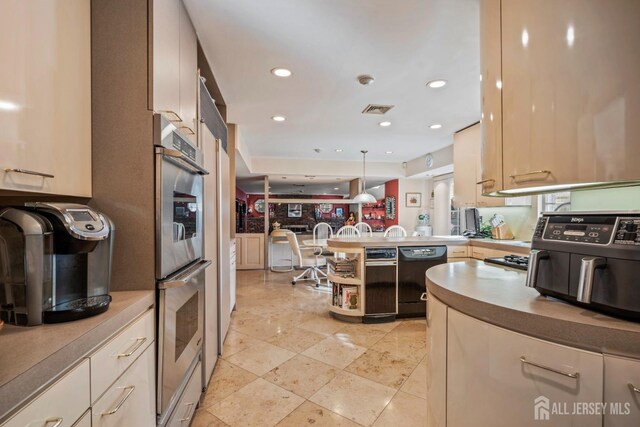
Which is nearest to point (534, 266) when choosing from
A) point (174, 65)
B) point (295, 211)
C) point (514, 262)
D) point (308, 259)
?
point (514, 262)

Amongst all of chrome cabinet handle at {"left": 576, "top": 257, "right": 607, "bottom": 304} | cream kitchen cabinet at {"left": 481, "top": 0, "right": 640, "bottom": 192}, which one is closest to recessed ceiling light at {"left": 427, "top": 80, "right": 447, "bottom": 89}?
cream kitchen cabinet at {"left": 481, "top": 0, "right": 640, "bottom": 192}

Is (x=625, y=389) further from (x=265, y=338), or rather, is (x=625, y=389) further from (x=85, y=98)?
(x=265, y=338)

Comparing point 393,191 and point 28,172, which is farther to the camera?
point 393,191

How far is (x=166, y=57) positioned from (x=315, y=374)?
218 cm

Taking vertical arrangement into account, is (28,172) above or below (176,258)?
above

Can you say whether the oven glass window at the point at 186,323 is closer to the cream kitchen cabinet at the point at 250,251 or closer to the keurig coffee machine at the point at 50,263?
the keurig coffee machine at the point at 50,263

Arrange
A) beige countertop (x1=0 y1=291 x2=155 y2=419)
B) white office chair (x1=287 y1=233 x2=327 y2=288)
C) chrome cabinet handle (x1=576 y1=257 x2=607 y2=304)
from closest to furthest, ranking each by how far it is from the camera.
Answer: beige countertop (x1=0 y1=291 x2=155 y2=419)
chrome cabinet handle (x1=576 y1=257 x2=607 y2=304)
white office chair (x1=287 y1=233 x2=327 y2=288)

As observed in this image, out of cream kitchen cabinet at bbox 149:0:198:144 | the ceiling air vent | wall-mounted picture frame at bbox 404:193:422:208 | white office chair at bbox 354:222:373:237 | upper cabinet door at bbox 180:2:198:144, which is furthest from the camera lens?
wall-mounted picture frame at bbox 404:193:422:208

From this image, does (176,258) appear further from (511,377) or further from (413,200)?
(413,200)

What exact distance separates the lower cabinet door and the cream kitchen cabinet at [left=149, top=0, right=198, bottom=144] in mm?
998

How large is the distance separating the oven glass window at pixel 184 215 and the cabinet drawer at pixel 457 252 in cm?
300

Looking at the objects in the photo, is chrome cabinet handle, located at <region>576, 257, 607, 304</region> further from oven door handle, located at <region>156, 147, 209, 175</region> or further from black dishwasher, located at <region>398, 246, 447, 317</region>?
black dishwasher, located at <region>398, 246, 447, 317</region>

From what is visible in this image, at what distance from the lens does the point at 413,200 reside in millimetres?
6957

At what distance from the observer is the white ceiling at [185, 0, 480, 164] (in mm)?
1782
